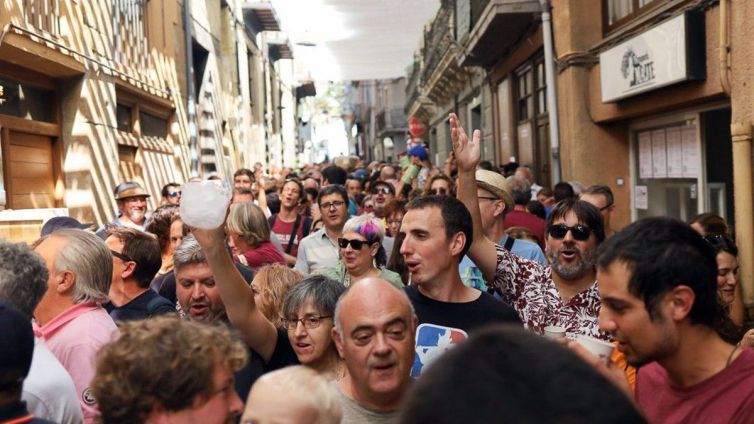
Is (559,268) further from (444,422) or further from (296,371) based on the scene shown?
(444,422)

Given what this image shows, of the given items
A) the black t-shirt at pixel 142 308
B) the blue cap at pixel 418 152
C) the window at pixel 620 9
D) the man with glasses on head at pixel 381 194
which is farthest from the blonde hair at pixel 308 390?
the blue cap at pixel 418 152

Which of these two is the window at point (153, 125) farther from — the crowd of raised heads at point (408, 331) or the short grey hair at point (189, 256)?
the short grey hair at point (189, 256)

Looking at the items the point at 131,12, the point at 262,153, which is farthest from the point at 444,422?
the point at 262,153

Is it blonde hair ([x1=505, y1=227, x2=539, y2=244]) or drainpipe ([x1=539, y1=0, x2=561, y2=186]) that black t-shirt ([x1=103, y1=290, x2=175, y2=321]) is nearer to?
blonde hair ([x1=505, y1=227, x2=539, y2=244])

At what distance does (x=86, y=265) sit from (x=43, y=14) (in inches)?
261

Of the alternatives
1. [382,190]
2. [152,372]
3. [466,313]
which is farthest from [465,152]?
[382,190]

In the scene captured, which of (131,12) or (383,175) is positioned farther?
(383,175)

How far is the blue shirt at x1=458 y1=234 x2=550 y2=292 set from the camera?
4922mm

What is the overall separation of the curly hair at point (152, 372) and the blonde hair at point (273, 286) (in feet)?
5.97

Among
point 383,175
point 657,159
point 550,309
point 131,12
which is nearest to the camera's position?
point 550,309

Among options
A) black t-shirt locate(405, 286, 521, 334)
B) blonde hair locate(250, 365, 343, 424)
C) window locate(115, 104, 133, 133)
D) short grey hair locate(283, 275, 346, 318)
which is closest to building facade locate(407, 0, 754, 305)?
black t-shirt locate(405, 286, 521, 334)

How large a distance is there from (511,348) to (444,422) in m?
0.14

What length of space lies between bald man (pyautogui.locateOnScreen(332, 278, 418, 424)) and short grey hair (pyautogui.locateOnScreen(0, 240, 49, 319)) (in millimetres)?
1172

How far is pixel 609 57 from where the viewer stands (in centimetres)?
1040
